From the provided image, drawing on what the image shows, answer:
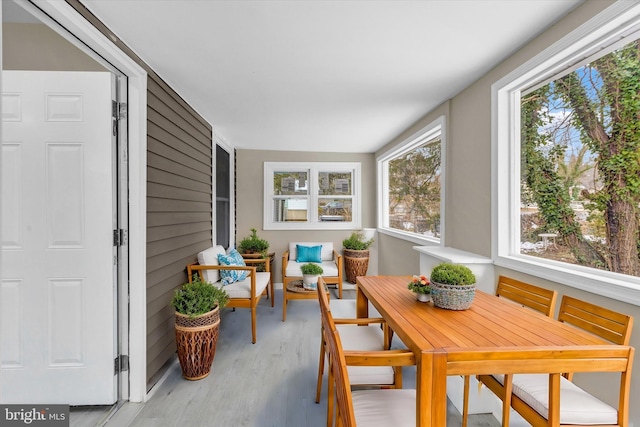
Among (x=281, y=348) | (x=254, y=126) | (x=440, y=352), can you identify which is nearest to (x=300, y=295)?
(x=281, y=348)

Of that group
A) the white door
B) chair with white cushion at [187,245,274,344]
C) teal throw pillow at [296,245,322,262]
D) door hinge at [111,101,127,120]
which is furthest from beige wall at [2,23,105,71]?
teal throw pillow at [296,245,322,262]

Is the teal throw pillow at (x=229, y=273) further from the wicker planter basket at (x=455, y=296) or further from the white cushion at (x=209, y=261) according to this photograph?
the wicker planter basket at (x=455, y=296)

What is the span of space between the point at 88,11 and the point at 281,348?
281cm

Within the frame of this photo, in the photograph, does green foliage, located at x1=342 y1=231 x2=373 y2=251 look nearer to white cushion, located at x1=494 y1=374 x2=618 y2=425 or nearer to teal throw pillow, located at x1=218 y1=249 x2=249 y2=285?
teal throw pillow, located at x1=218 y1=249 x2=249 y2=285

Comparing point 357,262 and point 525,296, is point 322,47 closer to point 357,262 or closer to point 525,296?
point 525,296

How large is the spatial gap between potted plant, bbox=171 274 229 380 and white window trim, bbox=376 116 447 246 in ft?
7.48

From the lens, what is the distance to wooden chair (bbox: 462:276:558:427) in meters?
1.55

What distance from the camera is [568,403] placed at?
45.5 inches

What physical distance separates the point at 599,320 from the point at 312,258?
11.5 feet

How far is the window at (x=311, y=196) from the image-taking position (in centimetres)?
490

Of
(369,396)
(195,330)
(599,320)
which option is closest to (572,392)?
(599,320)

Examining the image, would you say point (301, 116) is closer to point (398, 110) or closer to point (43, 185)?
point (398, 110)

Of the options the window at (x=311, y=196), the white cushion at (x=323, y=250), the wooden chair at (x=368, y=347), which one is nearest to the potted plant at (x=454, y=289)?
the wooden chair at (x=368, y=347)

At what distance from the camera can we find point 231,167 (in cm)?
467
